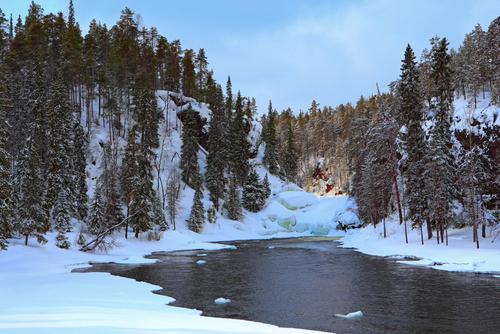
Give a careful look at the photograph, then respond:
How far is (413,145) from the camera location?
49719 mm

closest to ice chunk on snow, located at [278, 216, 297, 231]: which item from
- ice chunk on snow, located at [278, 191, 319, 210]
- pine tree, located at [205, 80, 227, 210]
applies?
ice chunk on snow, located at [278, 191, 319, 210]

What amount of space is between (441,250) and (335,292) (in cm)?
2188

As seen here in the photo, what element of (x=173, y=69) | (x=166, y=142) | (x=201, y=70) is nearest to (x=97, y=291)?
(x=166, y=142)

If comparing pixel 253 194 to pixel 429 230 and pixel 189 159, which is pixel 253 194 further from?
pixel 429 230

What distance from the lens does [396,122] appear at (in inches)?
2242

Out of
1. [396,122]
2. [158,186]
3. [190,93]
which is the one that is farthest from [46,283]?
[190,93]

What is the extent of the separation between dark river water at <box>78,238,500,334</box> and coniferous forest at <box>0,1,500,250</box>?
37.5 ft

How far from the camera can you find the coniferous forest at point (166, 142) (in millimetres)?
44469

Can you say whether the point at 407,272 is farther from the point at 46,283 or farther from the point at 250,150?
the point at 250,150

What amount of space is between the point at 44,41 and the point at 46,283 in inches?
2876

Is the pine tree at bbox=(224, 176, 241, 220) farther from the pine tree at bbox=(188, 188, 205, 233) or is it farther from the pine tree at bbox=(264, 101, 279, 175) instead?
the pine tree at bbox=(264, 101, 279, 175)

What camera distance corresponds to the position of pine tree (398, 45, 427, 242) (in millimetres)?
48125

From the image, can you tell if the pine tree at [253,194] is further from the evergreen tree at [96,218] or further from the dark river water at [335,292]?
the dark river water at [335,292]

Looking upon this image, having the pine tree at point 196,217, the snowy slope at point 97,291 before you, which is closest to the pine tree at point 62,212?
the snowy slope at point 97,291
